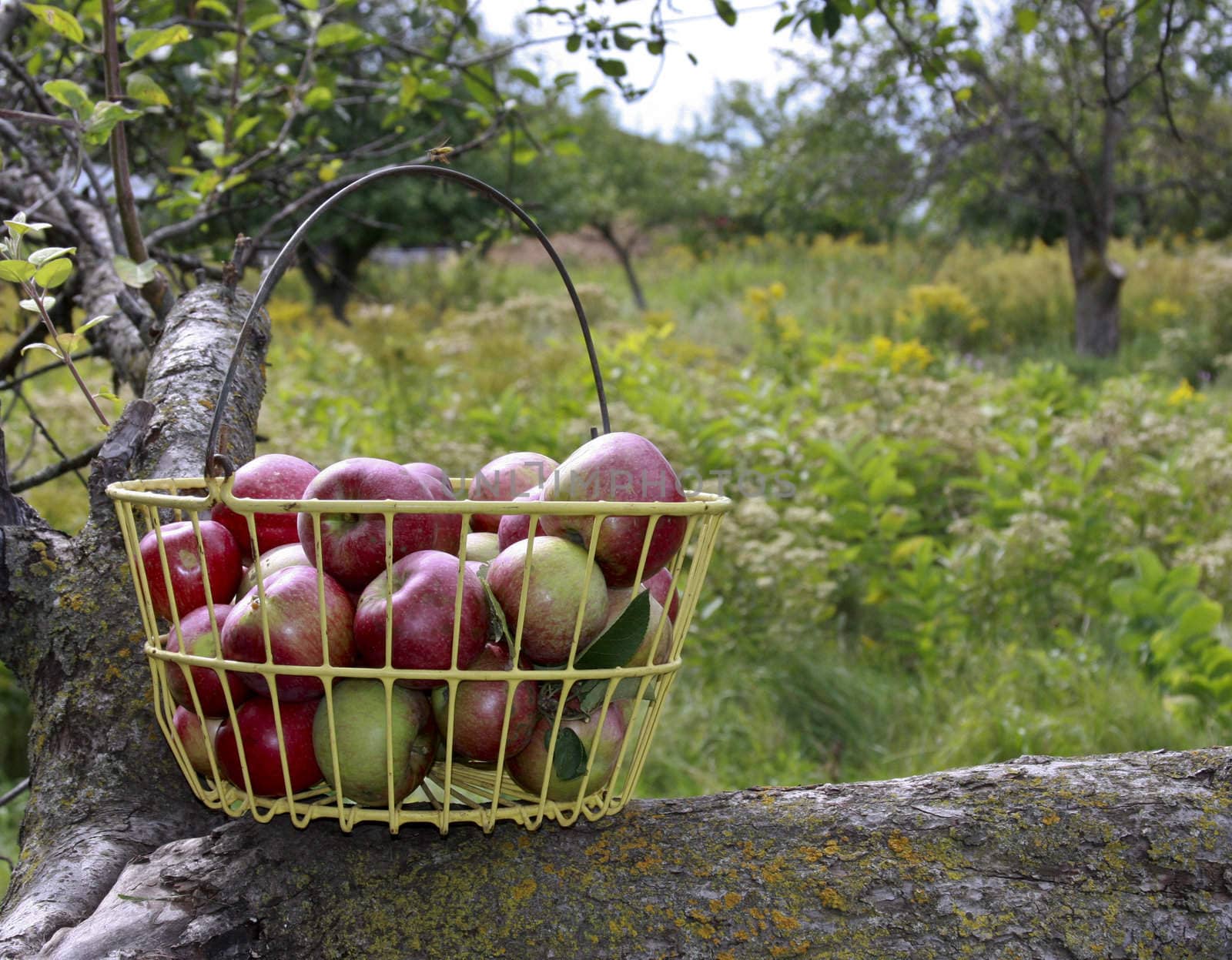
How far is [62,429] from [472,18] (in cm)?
298

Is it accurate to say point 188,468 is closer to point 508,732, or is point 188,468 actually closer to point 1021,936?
point 508,732

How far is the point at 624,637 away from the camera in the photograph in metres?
0.94

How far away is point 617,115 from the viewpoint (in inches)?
985

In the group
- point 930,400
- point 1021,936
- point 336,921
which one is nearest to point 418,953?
point 336,921

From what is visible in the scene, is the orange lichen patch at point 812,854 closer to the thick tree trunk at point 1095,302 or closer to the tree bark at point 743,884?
the tree bark at point 743,884

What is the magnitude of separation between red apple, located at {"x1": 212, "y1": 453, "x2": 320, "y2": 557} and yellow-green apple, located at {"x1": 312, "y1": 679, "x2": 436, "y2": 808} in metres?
0.24

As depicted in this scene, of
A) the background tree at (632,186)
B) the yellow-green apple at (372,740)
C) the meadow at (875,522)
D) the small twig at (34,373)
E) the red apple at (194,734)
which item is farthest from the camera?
the background tree at (632,186)

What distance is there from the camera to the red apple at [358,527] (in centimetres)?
98

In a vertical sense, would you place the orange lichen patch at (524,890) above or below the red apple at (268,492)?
below

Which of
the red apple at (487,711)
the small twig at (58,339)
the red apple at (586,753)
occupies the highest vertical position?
the small twig at (58,339)

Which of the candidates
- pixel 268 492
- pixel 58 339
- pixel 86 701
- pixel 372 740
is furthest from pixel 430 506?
pixel 58 339

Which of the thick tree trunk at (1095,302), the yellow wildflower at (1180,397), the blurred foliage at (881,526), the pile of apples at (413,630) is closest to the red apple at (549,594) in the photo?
the pile of apples at (413,630)

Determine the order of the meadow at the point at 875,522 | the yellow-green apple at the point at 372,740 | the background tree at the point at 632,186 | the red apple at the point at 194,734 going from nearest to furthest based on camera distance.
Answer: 1. the yellow-green apple at the point at 372,740
2. the red apple at the point at 194,734
3. the meadow at the point at 875,522
4. the background tree at the point at 632,186

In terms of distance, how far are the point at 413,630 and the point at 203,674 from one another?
26 centimetres
